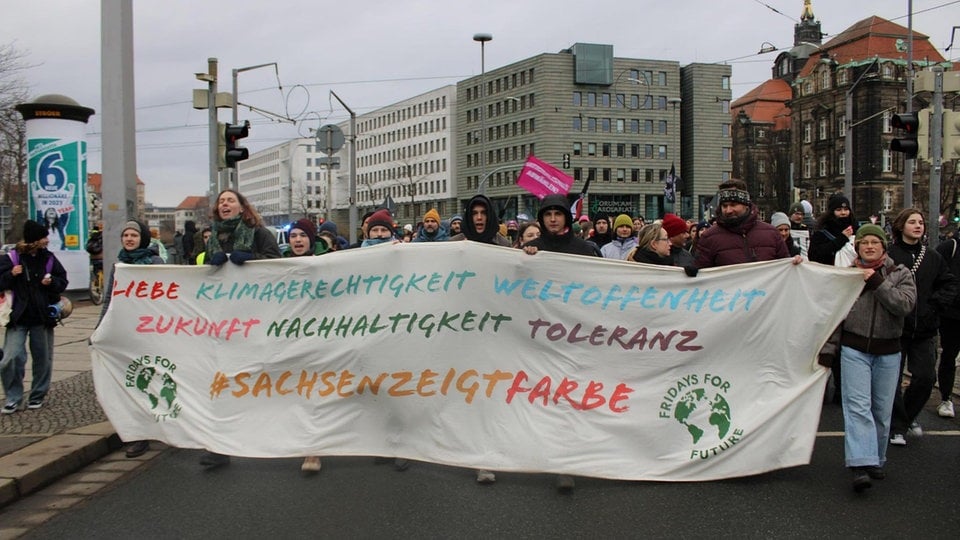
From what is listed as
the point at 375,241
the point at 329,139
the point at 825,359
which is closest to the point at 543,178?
the point at 329,139

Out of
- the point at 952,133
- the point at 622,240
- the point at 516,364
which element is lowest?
the point at 516,364

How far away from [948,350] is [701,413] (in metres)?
3.29

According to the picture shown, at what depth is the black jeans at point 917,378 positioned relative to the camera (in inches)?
242

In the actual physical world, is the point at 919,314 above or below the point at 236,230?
below

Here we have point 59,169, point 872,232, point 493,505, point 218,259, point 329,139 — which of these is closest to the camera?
point 493,505

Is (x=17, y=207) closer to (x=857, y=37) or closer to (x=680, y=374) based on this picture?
(x=680, y=374)

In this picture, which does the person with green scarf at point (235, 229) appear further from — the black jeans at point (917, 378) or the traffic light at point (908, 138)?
the traffic light at point (908, 138)

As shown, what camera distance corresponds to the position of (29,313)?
6918 millimetres

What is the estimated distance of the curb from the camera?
16.8ft

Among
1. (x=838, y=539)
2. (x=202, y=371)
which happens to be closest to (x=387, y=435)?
(x=202, y=371)

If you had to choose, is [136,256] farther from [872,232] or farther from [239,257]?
[872,232]

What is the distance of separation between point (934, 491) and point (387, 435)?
138 inches

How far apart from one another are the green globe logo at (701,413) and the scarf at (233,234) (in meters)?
3.35

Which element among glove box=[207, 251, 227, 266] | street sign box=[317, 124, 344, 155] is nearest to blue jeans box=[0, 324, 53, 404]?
glove box=[207, 251, 227, 266]
